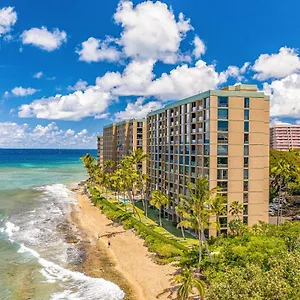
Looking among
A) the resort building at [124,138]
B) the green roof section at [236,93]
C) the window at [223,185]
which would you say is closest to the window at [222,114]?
the green roof section at [236,93]

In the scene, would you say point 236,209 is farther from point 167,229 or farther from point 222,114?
point 222,114

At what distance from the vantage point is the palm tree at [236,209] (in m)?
52.0

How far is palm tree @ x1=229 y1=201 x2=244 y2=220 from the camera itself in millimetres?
51969

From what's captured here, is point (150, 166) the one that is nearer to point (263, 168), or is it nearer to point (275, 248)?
point (263, 168)

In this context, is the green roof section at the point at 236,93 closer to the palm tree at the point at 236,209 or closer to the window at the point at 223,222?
the palm tree at the point at 236,209

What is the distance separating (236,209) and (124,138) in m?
69.8

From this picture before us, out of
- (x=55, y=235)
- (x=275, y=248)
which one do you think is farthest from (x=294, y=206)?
(x=55, y=235)

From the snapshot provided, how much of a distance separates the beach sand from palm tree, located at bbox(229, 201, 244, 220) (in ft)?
46.8

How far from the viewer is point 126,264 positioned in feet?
156

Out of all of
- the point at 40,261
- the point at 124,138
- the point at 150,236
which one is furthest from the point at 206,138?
the point at 124,138

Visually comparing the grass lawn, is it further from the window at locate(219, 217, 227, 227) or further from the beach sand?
the window at locate(219, 217, 227, 227)

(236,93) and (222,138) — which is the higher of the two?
(236,93)

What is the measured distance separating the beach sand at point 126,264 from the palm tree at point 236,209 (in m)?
14.3

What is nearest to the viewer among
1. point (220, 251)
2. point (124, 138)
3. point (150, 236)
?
point (220, 251)
